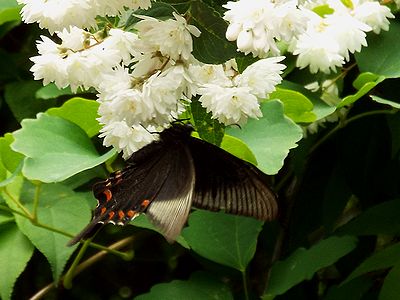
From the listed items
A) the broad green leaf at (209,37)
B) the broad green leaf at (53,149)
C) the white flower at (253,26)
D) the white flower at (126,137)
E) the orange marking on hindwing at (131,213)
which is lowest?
the broad green leaf at (53,149)

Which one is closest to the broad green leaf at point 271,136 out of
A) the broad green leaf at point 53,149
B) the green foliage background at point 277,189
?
the green foliage background at point 277,189

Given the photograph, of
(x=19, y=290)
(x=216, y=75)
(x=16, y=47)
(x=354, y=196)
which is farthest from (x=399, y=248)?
(x=16, y=47)

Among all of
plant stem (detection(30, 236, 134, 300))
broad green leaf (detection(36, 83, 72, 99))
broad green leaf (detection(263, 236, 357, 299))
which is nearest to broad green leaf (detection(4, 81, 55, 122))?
broad green leaf (detection(36, 83, 72, 99))

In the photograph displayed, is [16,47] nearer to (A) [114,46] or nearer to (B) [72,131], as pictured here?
(B) [72,131]

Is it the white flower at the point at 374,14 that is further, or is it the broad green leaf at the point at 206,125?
the white flower at the point at 374,14

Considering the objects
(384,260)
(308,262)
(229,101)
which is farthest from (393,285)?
(229,101)

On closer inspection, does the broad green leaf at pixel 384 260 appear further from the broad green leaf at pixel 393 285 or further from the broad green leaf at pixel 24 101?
the broad green leaf at pixel 24 101

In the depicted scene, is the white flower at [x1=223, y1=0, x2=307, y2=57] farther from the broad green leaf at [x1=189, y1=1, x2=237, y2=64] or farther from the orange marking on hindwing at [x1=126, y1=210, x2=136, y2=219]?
the orange marking on hindwing at [x1=126, y1=210, x2=136, y2=219]
